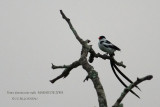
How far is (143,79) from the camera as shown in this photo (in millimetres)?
1867

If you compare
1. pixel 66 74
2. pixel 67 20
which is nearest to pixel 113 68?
pixel 66 74

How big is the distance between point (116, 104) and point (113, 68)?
2.61ft

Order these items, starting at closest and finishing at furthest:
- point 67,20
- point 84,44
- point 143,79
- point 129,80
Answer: point 143,79 → point 129,80 → point 67,20 → point 84,44

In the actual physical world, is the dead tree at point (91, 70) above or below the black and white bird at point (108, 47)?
below

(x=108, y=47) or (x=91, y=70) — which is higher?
(x=108, y=47)

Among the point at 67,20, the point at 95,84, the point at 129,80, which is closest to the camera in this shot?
the point at 95,84

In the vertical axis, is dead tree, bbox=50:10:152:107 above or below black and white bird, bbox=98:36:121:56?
below

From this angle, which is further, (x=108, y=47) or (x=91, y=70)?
(x=108, y=47)

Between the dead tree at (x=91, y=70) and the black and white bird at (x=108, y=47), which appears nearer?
the dead tree at (x=91, y=70)

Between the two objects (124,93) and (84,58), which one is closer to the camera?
(124,93)

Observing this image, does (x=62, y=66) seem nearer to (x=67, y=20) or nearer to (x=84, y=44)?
(x=84, y=44)

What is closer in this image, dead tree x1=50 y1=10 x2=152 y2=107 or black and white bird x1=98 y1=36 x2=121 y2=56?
dead tree x1=50 y1=10 x2=152 y2=107

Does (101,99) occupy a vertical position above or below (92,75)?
below

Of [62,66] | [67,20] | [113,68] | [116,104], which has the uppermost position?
[67,20]
